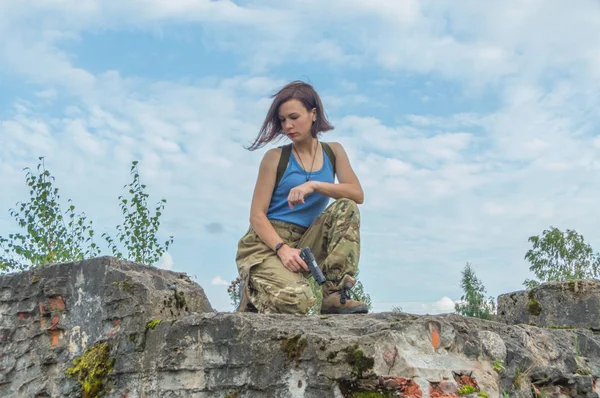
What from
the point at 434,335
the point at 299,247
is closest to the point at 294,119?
the point at 299,247

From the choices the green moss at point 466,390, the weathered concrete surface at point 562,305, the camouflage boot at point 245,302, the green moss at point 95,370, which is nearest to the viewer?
the green moss at point 466,390

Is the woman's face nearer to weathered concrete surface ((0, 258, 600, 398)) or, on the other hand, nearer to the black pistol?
the black pistol

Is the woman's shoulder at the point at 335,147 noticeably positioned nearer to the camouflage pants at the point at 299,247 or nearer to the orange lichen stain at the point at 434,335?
the camouflage pants at the point at 299,247

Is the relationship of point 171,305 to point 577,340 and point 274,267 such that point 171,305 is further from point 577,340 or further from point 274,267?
point 577,340

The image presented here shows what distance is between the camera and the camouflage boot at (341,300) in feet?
16.3

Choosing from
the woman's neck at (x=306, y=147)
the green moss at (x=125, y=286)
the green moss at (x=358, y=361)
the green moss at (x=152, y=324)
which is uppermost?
the woman's neck at (x=306, y=147)

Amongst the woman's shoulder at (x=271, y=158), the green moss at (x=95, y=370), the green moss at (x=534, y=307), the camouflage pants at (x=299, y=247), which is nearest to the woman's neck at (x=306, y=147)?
the woman's shoulder at (x=271, y=158)

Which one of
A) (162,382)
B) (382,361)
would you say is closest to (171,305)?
(162,382)

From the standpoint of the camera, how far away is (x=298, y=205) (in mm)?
5281

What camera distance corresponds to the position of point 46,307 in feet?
18.2

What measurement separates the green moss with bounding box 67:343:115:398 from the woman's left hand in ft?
5.29

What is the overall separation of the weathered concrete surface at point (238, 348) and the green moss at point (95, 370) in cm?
2

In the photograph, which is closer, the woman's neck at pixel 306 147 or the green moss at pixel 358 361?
the green moss at pixel 358 361

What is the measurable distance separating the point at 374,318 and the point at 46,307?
2.71 m
